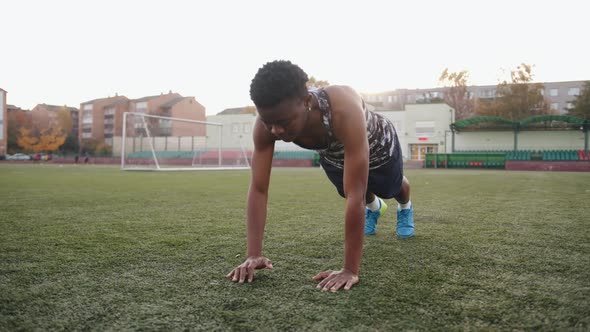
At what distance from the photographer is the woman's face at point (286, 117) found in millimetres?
2043

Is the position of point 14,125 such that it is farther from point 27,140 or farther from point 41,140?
point 41,140

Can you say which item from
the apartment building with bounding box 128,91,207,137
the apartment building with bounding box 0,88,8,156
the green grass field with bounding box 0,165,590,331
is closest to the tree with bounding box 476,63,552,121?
the green grass field with bounding box 0,165,590,331

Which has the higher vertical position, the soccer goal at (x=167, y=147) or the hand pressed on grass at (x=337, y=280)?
the soccer goal at (x=167, y=147)

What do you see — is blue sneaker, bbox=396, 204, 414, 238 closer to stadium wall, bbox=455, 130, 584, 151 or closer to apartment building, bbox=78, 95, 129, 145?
stadium wall, bbox=455, 130, 584, 151

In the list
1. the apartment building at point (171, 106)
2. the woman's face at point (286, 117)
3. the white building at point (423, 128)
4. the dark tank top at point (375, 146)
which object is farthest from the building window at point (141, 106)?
the woman's face at point (286, 117)

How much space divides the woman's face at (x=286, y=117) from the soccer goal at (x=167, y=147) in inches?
788

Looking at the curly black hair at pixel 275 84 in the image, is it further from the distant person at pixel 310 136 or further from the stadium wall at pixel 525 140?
the stadium wall at pixel 525 140

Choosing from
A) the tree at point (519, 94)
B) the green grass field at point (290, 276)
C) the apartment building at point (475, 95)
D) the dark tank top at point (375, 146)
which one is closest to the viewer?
the green grass field at point (290, 276)

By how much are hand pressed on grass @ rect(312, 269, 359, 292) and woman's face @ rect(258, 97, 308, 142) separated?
2.43 feet

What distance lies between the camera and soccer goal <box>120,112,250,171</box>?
22.5m

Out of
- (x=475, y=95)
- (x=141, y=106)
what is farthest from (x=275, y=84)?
(x=475, y=95)

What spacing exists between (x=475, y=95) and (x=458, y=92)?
39674 mm

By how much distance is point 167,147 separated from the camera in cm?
2766

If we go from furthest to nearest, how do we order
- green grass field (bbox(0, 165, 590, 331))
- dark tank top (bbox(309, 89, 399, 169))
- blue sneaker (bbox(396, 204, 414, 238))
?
1. blue sneaker (bbox(396, 204, 414, 238))
2. dark tank top (bbox(309, 89, 399, 169))
3. green grass field (bbox(0, 165, 590, 331))
